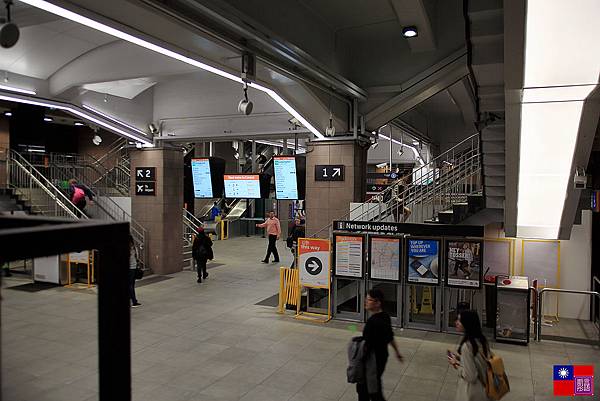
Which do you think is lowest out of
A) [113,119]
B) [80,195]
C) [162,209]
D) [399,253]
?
[399,253]

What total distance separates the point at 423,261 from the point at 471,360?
4.50 metres

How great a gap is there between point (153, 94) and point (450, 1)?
8674 millimetres

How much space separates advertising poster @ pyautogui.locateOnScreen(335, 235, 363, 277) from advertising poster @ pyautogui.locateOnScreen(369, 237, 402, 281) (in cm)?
23

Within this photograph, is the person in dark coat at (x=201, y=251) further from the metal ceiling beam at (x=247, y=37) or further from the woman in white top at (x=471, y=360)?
the woman in white top at (x=471, y=360)

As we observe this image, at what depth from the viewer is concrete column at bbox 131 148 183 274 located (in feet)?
44.5

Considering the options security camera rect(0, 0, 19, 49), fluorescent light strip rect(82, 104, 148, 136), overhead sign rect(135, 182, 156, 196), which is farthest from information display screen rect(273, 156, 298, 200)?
security camera rect(0, 0, 19, 49)

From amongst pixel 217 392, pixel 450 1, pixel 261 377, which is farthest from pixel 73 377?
pixel 450 1

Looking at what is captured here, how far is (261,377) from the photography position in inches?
248

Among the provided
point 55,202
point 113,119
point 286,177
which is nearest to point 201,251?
point 286,177

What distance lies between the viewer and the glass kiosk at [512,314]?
777 centimetres

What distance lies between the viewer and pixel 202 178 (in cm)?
1301

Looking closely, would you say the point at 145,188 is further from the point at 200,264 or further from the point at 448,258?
the point at 448,258

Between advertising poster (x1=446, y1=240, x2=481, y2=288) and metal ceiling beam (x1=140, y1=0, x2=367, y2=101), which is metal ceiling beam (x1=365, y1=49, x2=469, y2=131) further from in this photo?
advertising poster (x1=446, y1=240, x2=481, y2=288)

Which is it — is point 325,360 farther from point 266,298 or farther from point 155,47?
point 155,47
